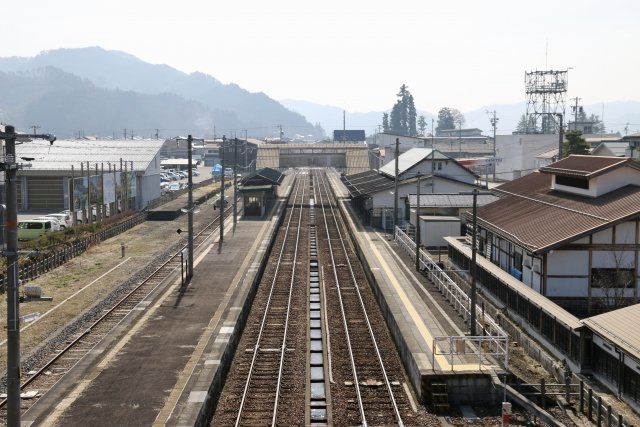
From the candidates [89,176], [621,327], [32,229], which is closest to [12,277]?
[621,327]

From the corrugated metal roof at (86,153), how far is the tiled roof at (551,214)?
1542 inches

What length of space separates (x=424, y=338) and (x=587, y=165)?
481 inches

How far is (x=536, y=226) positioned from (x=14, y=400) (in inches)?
783

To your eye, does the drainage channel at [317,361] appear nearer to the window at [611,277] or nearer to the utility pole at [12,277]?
the utility pole at [12,277]

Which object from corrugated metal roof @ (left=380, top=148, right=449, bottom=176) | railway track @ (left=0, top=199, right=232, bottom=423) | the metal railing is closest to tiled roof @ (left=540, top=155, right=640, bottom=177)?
the metal railing

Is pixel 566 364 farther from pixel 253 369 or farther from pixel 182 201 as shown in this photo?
pixel 182 201

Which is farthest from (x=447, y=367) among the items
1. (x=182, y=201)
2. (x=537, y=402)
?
(x=182, y=201)

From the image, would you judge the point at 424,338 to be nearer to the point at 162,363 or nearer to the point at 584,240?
the point at 584,240

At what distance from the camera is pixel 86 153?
66.1 metres

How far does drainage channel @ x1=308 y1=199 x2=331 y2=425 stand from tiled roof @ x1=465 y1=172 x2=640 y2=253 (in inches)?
304

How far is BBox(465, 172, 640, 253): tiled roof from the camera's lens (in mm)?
24359

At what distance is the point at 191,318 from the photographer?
2530cm

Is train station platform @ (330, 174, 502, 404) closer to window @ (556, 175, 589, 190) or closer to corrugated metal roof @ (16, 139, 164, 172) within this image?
window @ (556, 175, 589, 190)

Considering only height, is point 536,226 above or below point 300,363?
above
